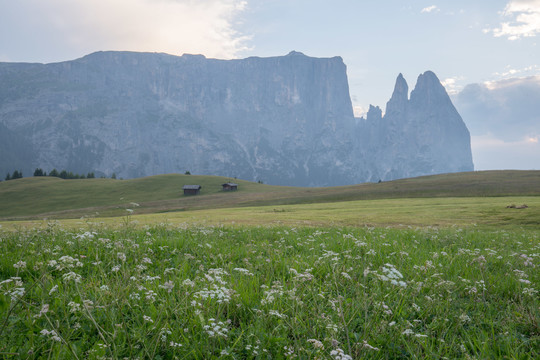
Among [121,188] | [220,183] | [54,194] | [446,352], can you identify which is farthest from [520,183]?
[54,194]

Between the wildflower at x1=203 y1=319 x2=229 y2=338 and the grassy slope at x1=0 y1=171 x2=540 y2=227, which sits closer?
the wildflower at x1=203 y1=319 x2=229 y2=338

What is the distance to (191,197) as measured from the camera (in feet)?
388

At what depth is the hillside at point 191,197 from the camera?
86062mm

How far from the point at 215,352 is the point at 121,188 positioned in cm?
14903

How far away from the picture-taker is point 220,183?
6171 inches

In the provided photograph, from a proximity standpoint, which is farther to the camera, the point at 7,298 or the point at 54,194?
the point at 54,194

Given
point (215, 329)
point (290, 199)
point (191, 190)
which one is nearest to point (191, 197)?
point (191, 190)

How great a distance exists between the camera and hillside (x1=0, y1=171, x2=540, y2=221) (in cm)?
8606

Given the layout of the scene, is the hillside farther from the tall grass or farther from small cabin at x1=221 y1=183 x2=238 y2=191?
the tall grass

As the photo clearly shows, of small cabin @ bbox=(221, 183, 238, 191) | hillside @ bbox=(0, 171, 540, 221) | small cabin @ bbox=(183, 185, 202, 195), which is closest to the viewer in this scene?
hillside @ bbox=(0, 171, 540, 221)

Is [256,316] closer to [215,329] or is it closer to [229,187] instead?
[215,329]

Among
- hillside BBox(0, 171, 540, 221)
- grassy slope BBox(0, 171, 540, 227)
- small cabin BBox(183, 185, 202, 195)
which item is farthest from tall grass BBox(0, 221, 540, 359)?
small cabin BBox(183, 185, 202, 195)

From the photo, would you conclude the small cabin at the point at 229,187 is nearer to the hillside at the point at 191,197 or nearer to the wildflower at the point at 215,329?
the hillside at the point at 191,197

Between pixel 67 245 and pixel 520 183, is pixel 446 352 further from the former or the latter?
pixel 520 183
